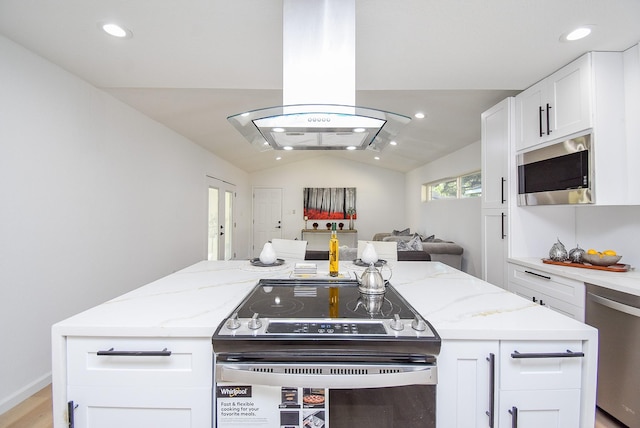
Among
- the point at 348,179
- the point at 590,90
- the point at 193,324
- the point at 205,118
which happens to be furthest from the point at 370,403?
the point at 348,179

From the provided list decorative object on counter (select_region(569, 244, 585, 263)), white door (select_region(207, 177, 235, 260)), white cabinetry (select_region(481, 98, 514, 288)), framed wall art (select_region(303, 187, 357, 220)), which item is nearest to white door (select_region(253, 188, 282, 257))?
framed wall art (select_region(303, 187, 357, 220))

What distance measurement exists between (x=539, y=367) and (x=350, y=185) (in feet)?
22.7

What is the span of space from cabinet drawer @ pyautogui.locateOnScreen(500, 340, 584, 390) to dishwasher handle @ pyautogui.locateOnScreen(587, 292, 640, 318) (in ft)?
3.02

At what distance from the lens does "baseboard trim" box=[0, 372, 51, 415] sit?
1704 millimetres

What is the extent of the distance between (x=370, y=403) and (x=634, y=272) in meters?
2.21

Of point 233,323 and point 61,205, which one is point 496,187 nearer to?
point 233,323

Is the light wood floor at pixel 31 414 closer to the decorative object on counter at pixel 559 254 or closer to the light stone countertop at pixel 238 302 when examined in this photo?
the light stone countertop at pixel 238 302

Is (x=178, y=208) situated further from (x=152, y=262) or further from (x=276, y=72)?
(x=276, y=72)

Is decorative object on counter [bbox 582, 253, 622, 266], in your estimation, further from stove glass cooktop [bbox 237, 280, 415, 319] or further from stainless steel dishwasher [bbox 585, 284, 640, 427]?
stove glass cooktop [bbox 237, 280, 415, 319]

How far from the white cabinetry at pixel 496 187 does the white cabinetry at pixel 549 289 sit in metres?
0.17

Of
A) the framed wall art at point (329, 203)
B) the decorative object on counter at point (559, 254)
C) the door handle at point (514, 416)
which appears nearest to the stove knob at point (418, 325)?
the door handle at point (514, 416)

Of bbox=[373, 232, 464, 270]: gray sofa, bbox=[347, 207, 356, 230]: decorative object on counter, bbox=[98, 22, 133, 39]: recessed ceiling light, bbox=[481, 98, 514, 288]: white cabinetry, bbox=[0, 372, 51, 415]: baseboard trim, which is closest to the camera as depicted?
bbox=[98, 22, 133, 39]: recessed ceiling light

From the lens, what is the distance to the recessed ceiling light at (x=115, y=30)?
1.59 metres

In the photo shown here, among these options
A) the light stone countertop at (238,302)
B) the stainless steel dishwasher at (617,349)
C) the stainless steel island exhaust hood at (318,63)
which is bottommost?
the stainless steel dishwasher at (617,349)
